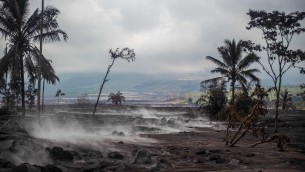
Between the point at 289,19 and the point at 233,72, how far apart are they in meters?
12.6

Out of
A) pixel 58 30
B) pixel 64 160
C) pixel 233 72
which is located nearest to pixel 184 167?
pixel 64 160

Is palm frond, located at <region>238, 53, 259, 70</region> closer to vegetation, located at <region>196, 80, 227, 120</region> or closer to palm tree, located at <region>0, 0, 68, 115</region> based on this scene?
vegetation, located at <region>196, 80, 227, 120</region>

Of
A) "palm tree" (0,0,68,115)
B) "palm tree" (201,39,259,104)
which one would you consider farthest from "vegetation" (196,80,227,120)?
"palm tree" (0,0,68,115)

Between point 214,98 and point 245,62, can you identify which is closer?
point 245,62

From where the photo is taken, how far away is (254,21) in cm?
2923

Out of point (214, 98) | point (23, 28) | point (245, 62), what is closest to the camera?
point (23, 28)

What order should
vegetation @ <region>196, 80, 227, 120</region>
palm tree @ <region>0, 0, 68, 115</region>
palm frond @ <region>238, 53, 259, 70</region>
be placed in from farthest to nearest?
1. vegetation @ <region>196, 80, 227, 120</region>
2. palm frond @ <region>238, 53, 259, 70</region>
3. palm tree @ <region>0, 0, 68, 115</region>

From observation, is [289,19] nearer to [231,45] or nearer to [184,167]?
[231,45]

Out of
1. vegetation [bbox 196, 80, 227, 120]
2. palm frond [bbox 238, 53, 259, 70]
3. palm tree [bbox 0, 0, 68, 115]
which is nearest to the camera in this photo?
palm tree [bbox 0, 0, 68, 115]

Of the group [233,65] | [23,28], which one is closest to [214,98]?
[233,65]

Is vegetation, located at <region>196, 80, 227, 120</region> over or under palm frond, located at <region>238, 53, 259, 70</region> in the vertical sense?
under

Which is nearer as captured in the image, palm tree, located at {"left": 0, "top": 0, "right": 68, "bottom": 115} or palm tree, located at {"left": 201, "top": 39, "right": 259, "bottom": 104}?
palm tree, located at {"left": 0, "top": 0, "right": 68, "bottom": 115}

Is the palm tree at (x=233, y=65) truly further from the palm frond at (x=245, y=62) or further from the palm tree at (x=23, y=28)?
the palm tree at (x=23, y=28)

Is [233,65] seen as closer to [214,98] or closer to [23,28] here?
[214,98]
